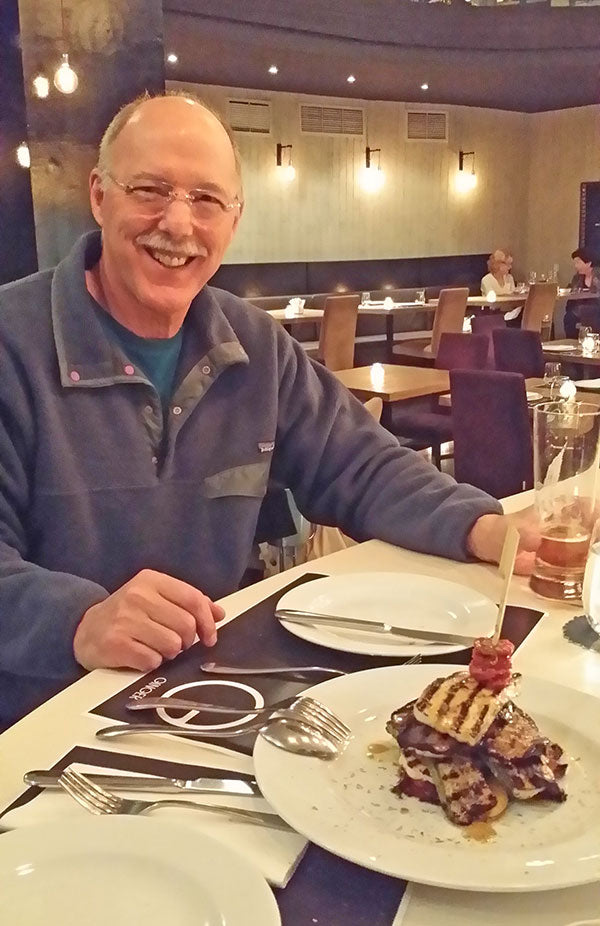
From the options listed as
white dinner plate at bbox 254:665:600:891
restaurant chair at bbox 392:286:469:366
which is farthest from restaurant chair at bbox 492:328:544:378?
white dinner plate at bbox 254:665:600:891

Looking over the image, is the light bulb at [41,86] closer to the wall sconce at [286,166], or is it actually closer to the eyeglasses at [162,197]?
the eyeglasses at [162,197]

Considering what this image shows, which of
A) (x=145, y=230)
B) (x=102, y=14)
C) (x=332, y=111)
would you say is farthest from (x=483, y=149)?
(x=145, y=230)

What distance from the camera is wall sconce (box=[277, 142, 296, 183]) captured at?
11641 mm

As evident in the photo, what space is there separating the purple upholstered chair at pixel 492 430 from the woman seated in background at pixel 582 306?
23.2 feet

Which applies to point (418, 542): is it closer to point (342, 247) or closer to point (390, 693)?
point (390, 693)

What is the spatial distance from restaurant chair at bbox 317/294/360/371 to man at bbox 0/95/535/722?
17.5 ft

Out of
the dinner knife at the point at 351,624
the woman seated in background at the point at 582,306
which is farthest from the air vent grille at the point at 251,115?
the dinner knife at the point at 351,624

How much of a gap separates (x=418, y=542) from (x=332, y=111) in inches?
448

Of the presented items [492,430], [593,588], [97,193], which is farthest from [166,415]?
[492,430]

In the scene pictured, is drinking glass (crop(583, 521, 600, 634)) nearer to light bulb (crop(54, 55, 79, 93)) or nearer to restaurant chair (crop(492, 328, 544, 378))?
light bulb (crop(54, 55, 79, 93))

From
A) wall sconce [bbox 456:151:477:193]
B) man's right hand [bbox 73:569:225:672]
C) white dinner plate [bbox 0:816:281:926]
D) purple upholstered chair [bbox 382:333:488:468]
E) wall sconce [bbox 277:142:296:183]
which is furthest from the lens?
wall sconce [bbox 456:151:477:193]

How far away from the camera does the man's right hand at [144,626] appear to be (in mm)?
1094

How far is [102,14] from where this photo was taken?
10.9 ft

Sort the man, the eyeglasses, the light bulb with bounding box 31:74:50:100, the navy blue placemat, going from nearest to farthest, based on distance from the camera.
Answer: the navy blue placemat, the man, the eyeglasses, the light bulb with bounding box 31:74:50:100
